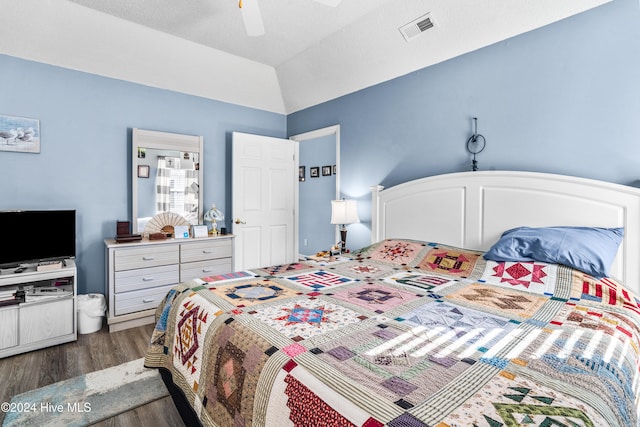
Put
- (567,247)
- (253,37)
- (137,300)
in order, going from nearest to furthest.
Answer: (567,247)
(137,300)
(253,37)

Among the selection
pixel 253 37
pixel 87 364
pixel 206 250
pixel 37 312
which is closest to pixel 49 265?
pixel 37 312

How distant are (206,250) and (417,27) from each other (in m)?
2.91

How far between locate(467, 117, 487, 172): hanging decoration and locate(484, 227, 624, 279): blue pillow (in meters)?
0.75

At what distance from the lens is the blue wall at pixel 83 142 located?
2842 millimetres

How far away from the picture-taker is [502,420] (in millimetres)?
766

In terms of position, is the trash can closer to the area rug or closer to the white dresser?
the white dresser

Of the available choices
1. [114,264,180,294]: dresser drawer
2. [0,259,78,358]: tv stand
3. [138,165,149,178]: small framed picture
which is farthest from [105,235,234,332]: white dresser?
[138,165,149,178]: small framed picture

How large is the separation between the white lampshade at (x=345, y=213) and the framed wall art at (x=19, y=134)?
278 cm

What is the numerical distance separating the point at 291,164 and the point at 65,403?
3.29 m

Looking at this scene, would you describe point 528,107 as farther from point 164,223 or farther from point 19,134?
point 19,134

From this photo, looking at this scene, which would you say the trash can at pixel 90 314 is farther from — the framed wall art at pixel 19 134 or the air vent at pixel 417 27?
the air vent at pixel 417 27

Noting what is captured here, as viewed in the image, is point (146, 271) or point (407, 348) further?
point (146, 271)

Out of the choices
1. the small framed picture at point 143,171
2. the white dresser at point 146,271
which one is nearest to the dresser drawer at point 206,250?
the white dresser at point 146,271

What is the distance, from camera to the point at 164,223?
354 centimetres
